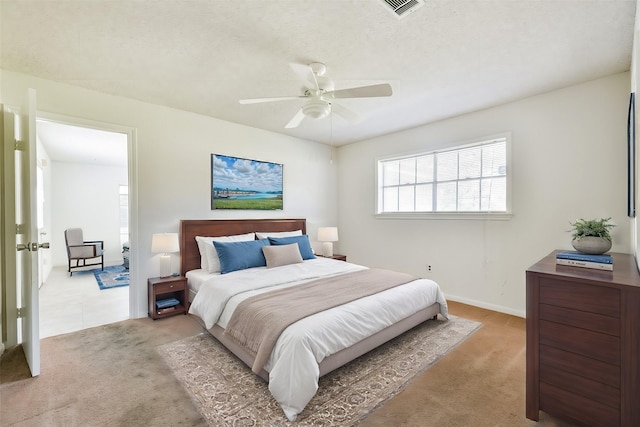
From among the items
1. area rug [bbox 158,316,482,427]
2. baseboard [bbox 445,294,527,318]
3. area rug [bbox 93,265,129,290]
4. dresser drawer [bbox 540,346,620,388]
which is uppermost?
dresser drawer [bbox 540,346,620,388]

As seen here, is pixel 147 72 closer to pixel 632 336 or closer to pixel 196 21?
pixel 196 21

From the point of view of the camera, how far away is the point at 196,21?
203 centimetres

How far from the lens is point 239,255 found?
138 inches

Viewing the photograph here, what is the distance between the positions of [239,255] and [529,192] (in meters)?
3.59

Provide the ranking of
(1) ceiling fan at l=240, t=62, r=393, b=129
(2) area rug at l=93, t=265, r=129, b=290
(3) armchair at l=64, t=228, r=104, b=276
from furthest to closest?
(3) armchair at l=64, t=228, r=104, b=276 → (2) area rug at l=93, t=265, r=129, b=290 → (1) ceiling fan at l=240, t=62, r=393, b=129

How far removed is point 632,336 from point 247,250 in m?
3.34

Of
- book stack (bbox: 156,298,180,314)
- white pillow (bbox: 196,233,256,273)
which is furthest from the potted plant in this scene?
book stack (bbox: 156,298,180,314)

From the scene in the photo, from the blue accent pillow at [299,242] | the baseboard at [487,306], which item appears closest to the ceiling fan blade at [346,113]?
the blue accent pillow at [299,242]

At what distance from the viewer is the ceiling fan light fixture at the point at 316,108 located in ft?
8.39

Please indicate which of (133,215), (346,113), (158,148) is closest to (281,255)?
(133,215)

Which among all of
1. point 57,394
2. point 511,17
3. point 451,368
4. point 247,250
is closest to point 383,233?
point 247,250

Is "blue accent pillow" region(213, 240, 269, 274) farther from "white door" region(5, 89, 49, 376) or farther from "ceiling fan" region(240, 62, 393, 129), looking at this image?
"ceiling fan" region(240, 62, 393, 129)

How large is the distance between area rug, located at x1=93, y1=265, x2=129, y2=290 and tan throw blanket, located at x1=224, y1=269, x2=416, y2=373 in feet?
13.4

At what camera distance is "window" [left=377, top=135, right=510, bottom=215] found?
3.68m
